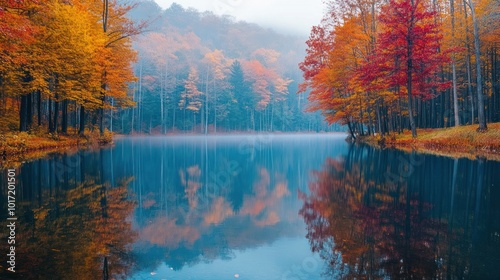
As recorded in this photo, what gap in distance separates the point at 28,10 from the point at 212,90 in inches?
2030

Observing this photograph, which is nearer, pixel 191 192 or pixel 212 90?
pixel 191 192


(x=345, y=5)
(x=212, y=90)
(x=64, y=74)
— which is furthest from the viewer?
(x=212, y=90)

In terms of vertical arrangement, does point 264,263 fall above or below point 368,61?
below

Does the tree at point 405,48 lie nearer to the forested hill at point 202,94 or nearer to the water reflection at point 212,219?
the water reflection at point 212,219

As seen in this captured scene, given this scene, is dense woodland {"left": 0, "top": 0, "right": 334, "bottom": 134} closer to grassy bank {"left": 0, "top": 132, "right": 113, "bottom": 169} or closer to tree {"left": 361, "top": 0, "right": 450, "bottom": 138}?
grassy bank {"left": 0, "top": 132, "right": 113, "bottom": 169}

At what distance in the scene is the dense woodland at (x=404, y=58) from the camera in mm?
21953

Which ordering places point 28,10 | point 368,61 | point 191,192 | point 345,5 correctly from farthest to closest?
point 345,5 < point 368,61 < point 28,10 < point 191,192

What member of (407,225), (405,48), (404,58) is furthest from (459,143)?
(407,225)

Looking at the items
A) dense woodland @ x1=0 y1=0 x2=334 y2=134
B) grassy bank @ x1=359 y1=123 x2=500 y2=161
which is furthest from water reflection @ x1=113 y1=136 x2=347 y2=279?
dense woodland @ x1=0 y1=0 x2=334 y2=134

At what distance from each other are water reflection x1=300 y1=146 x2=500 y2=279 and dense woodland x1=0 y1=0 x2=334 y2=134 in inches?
610

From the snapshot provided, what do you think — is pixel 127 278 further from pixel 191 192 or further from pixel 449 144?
pixel 449 144

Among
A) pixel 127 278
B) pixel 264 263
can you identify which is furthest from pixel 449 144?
pixel 127 278

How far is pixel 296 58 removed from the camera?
384 ft

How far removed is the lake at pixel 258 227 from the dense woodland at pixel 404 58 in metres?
13.0
